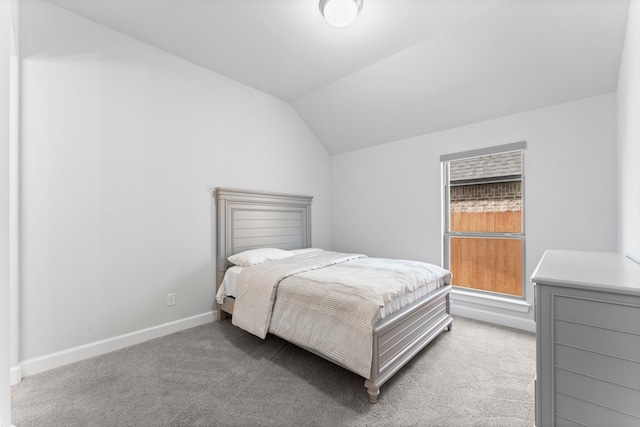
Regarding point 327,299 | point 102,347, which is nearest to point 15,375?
point 102,347

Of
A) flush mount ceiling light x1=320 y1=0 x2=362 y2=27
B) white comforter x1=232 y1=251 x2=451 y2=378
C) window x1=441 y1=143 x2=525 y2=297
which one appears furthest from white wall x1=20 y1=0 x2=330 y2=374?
window x1=441 y1=143 x2=525 y2=297

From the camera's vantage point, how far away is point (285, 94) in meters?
3.71

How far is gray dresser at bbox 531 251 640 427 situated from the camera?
96cm

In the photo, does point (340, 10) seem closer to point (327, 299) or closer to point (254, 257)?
point (327, 299)

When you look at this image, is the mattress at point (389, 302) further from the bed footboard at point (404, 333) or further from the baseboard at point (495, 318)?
the baseboard at point (495, 318)

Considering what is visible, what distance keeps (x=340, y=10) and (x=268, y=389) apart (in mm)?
2749

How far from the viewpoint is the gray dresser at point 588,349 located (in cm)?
96

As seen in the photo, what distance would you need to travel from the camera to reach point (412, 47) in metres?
2.65

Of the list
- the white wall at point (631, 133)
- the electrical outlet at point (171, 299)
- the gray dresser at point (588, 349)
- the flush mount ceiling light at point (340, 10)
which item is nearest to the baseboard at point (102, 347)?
the electrical outlet at point (171, 299)

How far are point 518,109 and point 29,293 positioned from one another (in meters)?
4.58

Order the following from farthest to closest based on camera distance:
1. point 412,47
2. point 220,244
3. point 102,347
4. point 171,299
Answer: point 220,244, point 171,299, point 412,47, point 102,347

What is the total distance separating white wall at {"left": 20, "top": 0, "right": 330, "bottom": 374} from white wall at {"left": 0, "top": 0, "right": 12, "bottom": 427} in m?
0.96

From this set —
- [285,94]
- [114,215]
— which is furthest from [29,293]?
[285,94]

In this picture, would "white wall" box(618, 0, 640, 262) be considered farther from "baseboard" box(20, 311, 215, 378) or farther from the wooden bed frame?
"baseboard" box(20, 311, 215, 378)
